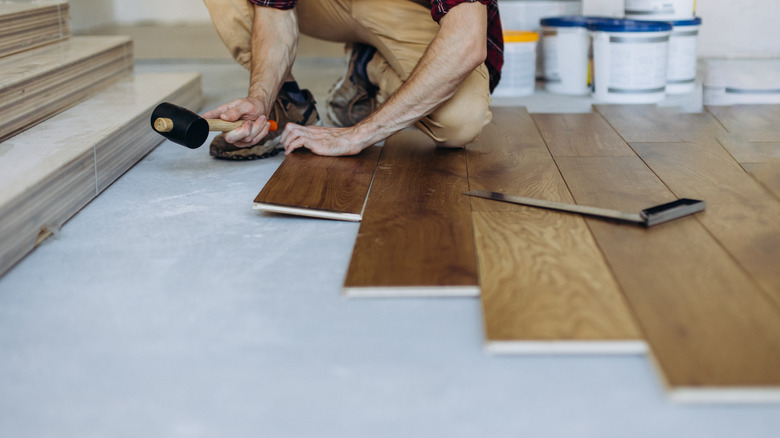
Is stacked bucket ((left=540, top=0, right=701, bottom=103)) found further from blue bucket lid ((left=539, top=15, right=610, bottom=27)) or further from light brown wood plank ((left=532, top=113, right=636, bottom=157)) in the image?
light brown wood plank ((left=532, top=113, right=636, bottom=157))

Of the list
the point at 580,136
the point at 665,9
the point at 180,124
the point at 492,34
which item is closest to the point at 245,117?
the point at 180,124

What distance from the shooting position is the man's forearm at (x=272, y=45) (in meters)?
2.25

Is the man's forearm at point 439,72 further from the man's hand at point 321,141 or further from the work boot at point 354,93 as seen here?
the work boot at point 354,93

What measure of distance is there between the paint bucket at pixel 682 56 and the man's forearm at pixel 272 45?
1949mm

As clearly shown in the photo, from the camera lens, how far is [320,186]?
1910 millimetres

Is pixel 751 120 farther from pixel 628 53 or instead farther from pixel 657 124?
pixel 628 53

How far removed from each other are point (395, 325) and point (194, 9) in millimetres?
5641

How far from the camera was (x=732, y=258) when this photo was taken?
144cm

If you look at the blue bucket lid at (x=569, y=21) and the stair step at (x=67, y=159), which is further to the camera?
the blue bucket lid at (x=569, y=21)

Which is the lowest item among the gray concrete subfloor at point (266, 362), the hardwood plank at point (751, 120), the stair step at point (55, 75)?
the gray concrete subfloor at point (266, 362)

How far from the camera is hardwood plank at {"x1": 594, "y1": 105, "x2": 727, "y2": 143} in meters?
2.48

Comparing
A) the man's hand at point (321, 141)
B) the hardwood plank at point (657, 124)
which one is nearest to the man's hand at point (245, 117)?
the man's hand at point (321, 141)

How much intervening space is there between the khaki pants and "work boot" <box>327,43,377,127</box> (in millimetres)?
117

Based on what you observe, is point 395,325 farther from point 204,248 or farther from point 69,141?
point 69,141
